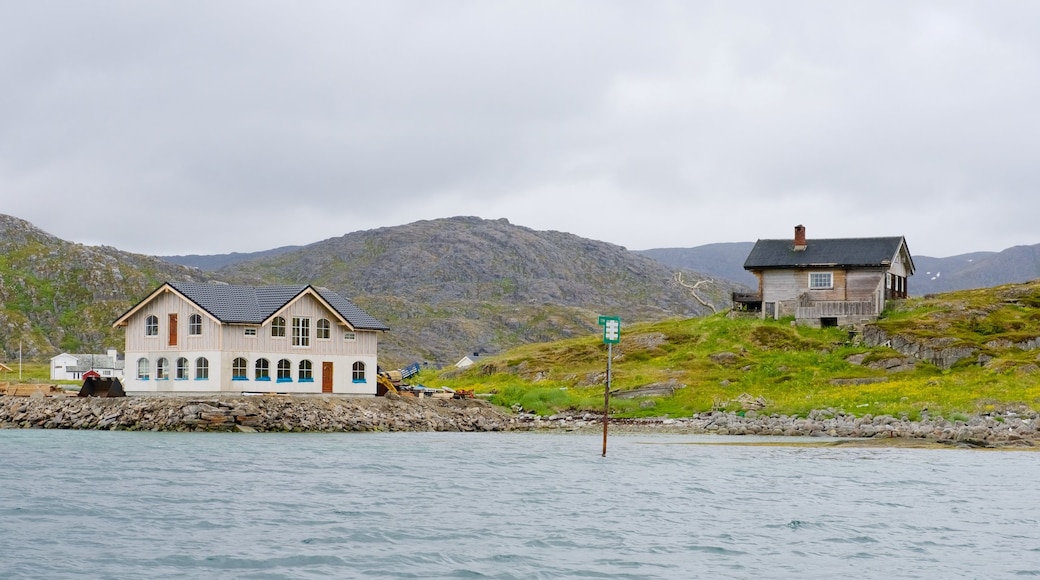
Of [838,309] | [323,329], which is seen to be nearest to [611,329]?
[323,329]

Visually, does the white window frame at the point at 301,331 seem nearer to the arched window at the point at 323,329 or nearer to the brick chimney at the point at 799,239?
the arched window at the point at 323,329

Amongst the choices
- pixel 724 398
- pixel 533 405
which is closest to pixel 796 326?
pixel 724 398

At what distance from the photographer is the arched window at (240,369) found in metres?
69.4

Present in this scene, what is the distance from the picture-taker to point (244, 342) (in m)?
69.9

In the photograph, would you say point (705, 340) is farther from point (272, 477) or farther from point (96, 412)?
point (272, 477)

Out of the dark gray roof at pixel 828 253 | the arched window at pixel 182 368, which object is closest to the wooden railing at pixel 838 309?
the dark gray roof at pixel 828 253

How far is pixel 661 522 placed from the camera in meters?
26.5

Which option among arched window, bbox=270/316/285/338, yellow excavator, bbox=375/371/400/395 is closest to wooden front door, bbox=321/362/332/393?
arched window, bbox=270/316/285/338

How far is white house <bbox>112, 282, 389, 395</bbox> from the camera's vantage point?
6950 centimetres

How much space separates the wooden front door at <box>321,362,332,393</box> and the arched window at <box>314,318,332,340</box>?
192cm

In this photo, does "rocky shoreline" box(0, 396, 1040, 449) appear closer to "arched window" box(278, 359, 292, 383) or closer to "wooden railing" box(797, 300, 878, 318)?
"arched window" box(278, 359, 292, 383)

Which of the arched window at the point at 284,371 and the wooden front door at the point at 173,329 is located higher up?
the wooden front door at the point at 173,329

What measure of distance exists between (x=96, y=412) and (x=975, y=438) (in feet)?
164

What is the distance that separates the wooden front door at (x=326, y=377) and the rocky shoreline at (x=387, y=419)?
10.1 ft
